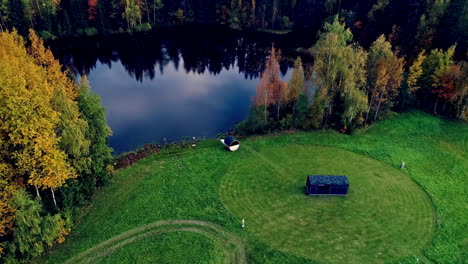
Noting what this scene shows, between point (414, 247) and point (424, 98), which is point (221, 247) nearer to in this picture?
point (414, 247)

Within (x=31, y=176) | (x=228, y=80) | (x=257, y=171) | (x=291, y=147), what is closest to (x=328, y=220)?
(x=257, y=171)

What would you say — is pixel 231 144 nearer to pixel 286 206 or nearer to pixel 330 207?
pixel 286 206

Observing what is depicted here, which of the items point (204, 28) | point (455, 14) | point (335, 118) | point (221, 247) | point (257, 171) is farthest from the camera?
point (204, 28)

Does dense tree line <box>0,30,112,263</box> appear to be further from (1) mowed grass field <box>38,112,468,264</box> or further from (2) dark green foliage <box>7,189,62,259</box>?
(1) mowed grass field <box>38,112,468,264</box>

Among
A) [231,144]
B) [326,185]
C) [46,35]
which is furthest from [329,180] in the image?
[46,35]

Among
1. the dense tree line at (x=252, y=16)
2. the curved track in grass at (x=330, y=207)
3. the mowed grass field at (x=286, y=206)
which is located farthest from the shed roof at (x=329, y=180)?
the dense tree line at (x=252, y=16)
